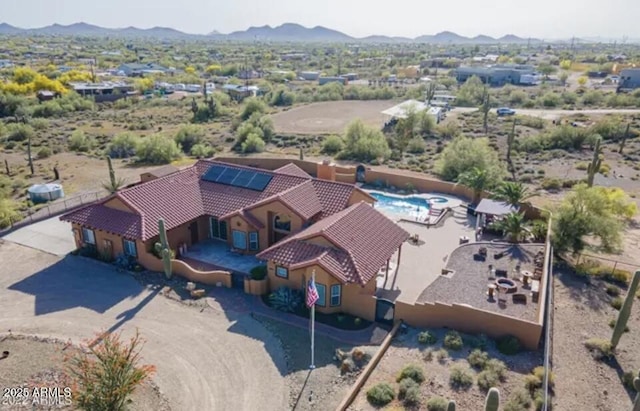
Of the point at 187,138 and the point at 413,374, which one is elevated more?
the point at 413,374

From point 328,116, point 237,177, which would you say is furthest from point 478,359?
point 328,116

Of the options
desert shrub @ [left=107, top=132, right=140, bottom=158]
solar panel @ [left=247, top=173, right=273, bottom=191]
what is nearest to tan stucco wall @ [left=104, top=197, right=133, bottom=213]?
solar panel @ [left=247, top=173, right=273, bottom=191]

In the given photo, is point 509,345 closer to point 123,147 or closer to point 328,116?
point 123,147

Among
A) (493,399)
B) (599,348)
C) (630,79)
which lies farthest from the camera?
(630,79)

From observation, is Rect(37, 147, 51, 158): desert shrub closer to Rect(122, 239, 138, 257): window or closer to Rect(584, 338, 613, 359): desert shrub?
Rect(122, 239, 138, 257): window

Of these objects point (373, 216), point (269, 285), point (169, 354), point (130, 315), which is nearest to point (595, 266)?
point (373, 216)

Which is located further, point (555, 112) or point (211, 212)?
point (555, 112)

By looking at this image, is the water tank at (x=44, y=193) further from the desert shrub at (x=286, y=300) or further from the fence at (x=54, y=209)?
the desert shrub at (x=286, y=300)
